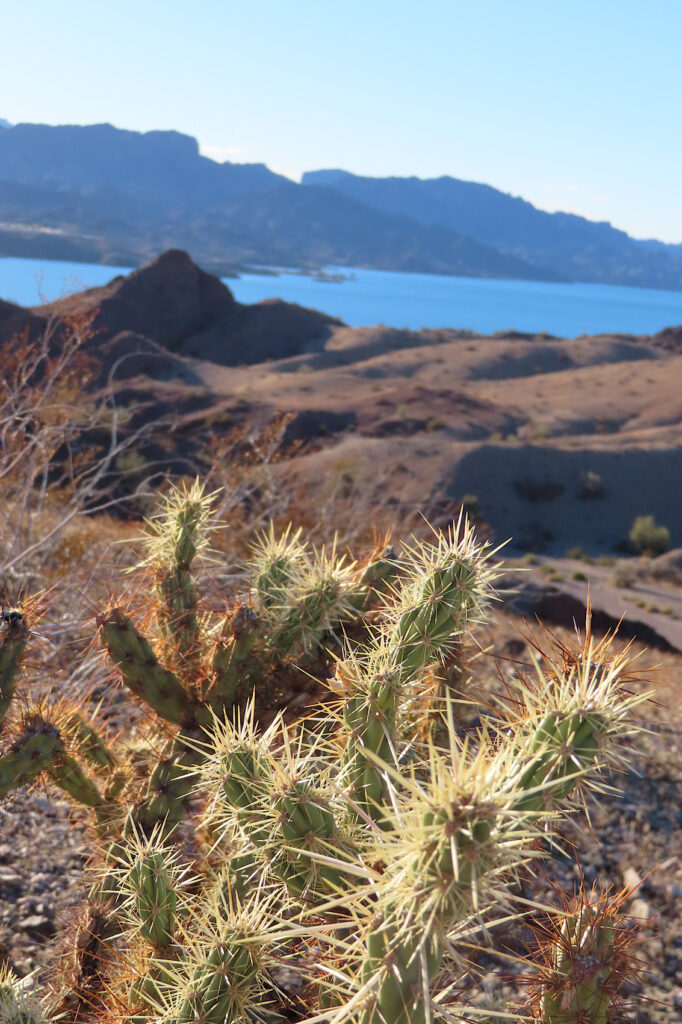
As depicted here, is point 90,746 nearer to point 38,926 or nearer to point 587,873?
point 38,926

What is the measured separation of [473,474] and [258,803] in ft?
96.8

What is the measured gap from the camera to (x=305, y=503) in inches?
561

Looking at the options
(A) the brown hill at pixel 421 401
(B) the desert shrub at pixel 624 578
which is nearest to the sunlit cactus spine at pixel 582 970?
(A) the brown hill at pixel 421 401

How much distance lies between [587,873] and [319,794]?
4120 mm

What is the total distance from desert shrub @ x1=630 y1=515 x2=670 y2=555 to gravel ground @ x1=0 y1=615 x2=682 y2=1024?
932 inches

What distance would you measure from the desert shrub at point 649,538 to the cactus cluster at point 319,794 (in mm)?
27966

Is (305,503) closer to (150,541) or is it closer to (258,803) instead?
(150,541)

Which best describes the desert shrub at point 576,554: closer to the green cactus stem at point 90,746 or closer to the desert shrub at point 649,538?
the desert shrub at point 649,538

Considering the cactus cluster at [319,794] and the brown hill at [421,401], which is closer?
the cactus cluster at [319,794]

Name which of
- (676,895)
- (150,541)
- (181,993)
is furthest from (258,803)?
(676,895)

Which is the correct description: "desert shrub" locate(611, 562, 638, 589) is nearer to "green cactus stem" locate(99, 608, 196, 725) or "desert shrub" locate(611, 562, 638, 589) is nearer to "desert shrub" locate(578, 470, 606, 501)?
"desert shrub" locate(578, 470, 606, 501)

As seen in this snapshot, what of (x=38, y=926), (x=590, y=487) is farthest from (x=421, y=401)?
(x=38, y=926)

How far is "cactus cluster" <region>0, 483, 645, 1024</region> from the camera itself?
1.31 m

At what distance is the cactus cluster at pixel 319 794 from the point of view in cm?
131
